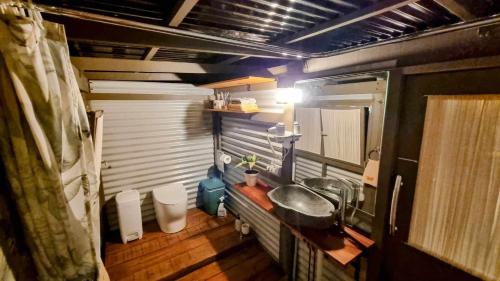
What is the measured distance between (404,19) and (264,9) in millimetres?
906

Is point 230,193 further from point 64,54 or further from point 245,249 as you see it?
point 64,54

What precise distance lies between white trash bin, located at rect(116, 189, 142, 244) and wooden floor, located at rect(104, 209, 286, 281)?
14 centimetres

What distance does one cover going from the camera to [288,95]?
8.33 ft

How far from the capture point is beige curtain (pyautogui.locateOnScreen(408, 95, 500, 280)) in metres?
1.21

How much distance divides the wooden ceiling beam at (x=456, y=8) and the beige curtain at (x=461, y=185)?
0.46 metres

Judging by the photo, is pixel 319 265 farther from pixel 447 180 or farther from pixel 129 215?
pixel 129 215

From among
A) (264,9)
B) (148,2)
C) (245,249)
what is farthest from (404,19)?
(245,249)

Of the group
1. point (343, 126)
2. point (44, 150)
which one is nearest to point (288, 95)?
point (343, 126)

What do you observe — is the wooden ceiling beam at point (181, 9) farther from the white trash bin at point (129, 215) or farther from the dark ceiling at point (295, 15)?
the white trash bin at point (129, 215)

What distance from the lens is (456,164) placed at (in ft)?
4.42

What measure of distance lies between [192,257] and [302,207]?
187 centimetres

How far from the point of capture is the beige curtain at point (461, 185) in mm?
1214

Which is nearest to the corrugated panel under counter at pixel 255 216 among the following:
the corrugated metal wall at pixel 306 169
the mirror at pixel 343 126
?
the corrugated metal wall at pixel 306 169

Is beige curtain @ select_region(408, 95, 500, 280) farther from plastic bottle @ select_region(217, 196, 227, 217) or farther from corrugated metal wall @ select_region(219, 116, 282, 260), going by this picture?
plastic bottle @ select_region(217, 196, 227, 217)
